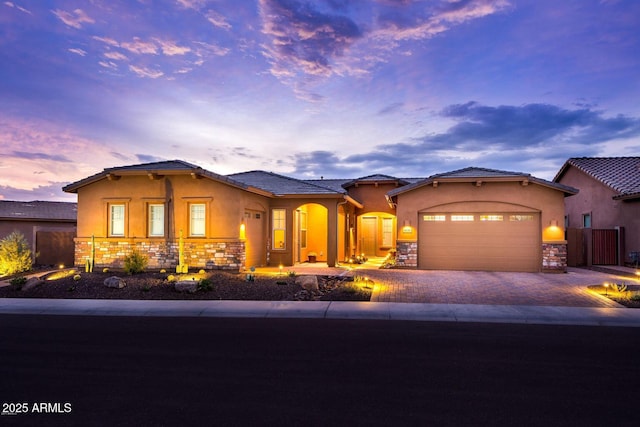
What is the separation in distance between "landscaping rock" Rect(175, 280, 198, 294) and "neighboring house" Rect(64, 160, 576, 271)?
476 cm

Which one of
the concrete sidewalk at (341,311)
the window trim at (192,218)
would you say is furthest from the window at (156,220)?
the concrete sidewalk at (341,311)

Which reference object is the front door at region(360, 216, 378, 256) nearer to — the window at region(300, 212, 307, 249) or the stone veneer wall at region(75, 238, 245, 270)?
the window at region(300, 212, 307, 249)

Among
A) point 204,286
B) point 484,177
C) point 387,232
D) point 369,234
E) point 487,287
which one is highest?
point 484,177

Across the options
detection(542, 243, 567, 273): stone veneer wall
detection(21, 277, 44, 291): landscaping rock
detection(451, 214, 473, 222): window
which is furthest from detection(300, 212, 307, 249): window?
detection(21, 277, 44, 291): landscaping rock

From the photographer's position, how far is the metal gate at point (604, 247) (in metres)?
20.4

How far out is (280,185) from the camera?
22547mm

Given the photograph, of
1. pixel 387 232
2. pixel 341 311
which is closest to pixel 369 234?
pixel 387 232

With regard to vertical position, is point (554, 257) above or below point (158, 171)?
below

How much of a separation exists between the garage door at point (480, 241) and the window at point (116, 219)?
13.4 metres

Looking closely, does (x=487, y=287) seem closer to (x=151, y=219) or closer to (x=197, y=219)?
(x=197, y=219)

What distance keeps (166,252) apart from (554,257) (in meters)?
16.5

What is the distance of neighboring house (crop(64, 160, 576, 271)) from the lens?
59.3 ft

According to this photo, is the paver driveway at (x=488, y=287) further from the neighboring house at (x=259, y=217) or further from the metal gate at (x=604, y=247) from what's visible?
the metal gate at (x=604, y=247)

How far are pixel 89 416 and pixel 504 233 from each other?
707 inches
